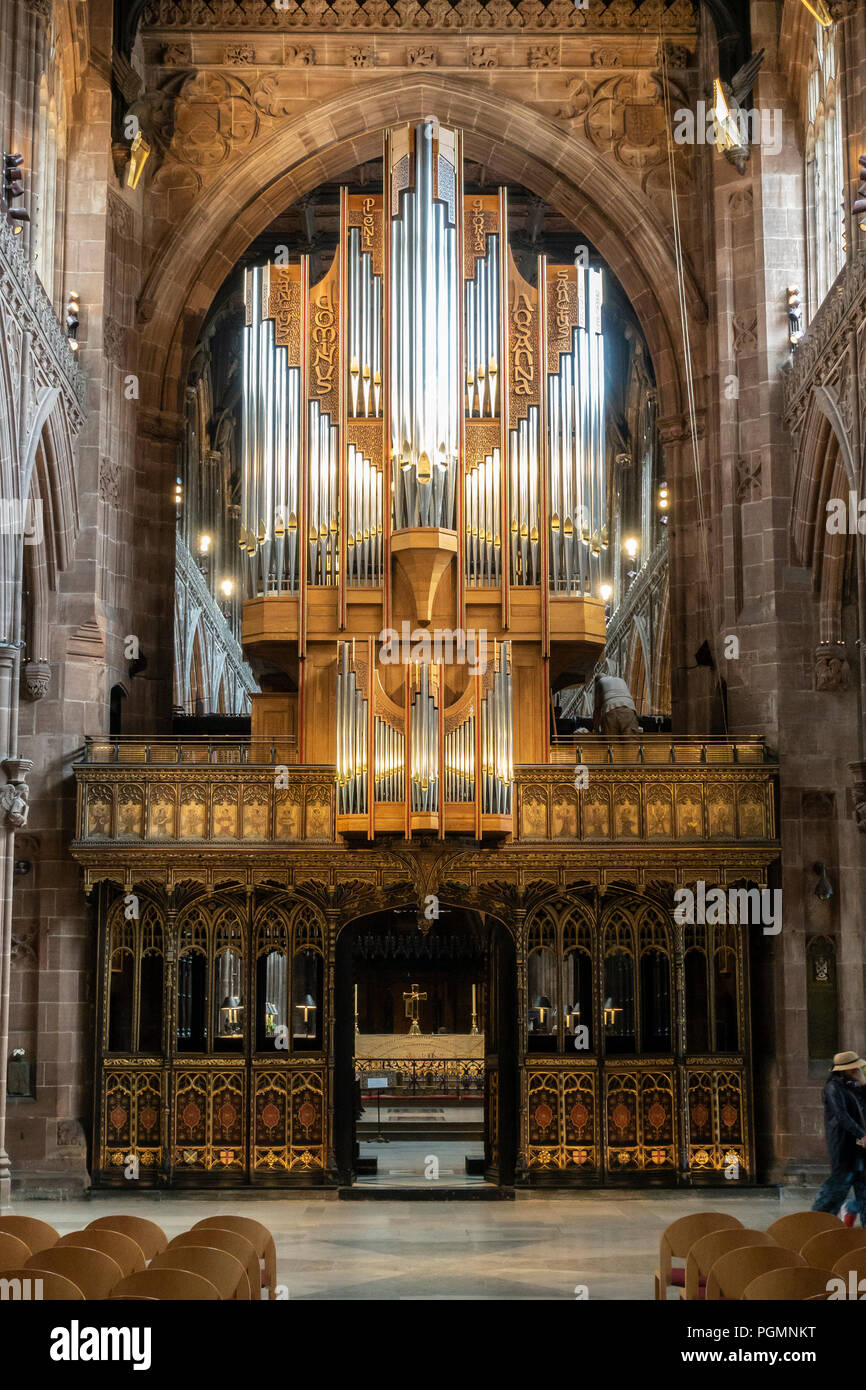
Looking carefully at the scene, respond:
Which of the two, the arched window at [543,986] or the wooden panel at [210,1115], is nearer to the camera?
the wooden panel at [210,1115]

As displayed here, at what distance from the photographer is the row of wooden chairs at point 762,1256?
26.1ft

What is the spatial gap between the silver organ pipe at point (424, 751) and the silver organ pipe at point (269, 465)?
2.96m

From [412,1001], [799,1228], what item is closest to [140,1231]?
[799,1228]

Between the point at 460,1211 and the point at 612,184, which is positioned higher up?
the point at 612,184

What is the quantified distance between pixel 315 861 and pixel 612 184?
11.8 metres

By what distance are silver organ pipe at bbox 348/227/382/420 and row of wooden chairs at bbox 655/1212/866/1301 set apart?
13.7 meters

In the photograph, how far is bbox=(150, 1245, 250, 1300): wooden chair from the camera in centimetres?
878

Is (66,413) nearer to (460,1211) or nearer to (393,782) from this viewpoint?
(393,782)

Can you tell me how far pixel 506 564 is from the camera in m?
21.9

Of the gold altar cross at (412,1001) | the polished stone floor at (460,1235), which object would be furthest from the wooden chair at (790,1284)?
the gold altar cross at (412,1001)

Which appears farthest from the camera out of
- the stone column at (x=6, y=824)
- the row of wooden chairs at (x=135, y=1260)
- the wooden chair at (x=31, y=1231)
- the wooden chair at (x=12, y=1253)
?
the stone column at (x=6, y=824)

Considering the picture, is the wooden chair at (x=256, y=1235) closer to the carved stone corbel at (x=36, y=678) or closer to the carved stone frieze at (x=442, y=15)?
the carved stone corbel at (x=36, y=678)

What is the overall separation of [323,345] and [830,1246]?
15.9 metres

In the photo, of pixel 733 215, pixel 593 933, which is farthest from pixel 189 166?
pixel 593 933
